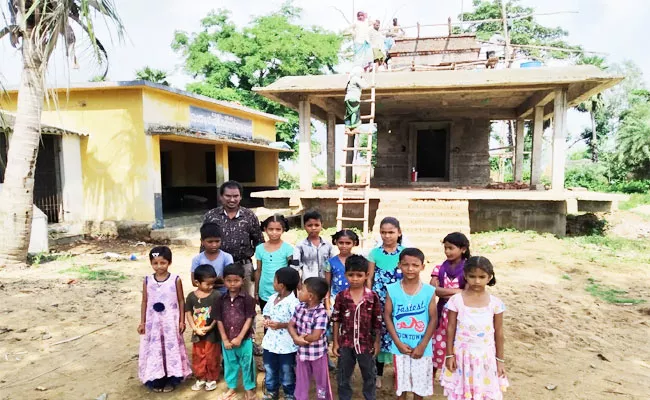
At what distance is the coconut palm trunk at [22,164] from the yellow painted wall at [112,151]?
244 cm

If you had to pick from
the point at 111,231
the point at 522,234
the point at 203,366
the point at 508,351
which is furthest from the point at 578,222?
the point at 111,231

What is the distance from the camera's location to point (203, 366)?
283 centimetres

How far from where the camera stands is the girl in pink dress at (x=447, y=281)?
2.63 meters

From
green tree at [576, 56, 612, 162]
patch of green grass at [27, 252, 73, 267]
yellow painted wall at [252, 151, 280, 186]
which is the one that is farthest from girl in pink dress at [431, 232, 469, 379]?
green tree at [576, 56, 612, 162]

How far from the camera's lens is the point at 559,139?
8.00 meters

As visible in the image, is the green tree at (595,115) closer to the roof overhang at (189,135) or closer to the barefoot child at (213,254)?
the roof overhang at (189,135)

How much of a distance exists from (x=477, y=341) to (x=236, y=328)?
4.93ft

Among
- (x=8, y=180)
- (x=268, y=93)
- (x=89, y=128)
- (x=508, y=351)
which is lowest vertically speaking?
(x=508, y=351)

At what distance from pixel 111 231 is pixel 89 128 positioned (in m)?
2.35

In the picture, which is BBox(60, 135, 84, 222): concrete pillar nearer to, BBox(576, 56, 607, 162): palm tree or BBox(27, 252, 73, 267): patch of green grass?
BBox(27, 252, 73, 267): patch of green grass

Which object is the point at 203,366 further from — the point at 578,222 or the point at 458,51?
the point at 458,51

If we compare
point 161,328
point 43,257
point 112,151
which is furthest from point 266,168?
point 161,328

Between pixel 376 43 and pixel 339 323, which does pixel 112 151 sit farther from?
pixel 339 323

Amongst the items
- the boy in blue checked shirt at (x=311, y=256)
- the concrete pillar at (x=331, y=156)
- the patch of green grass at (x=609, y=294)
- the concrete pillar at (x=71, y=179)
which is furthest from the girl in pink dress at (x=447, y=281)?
the concrete pillar at (x=71, y=179)
